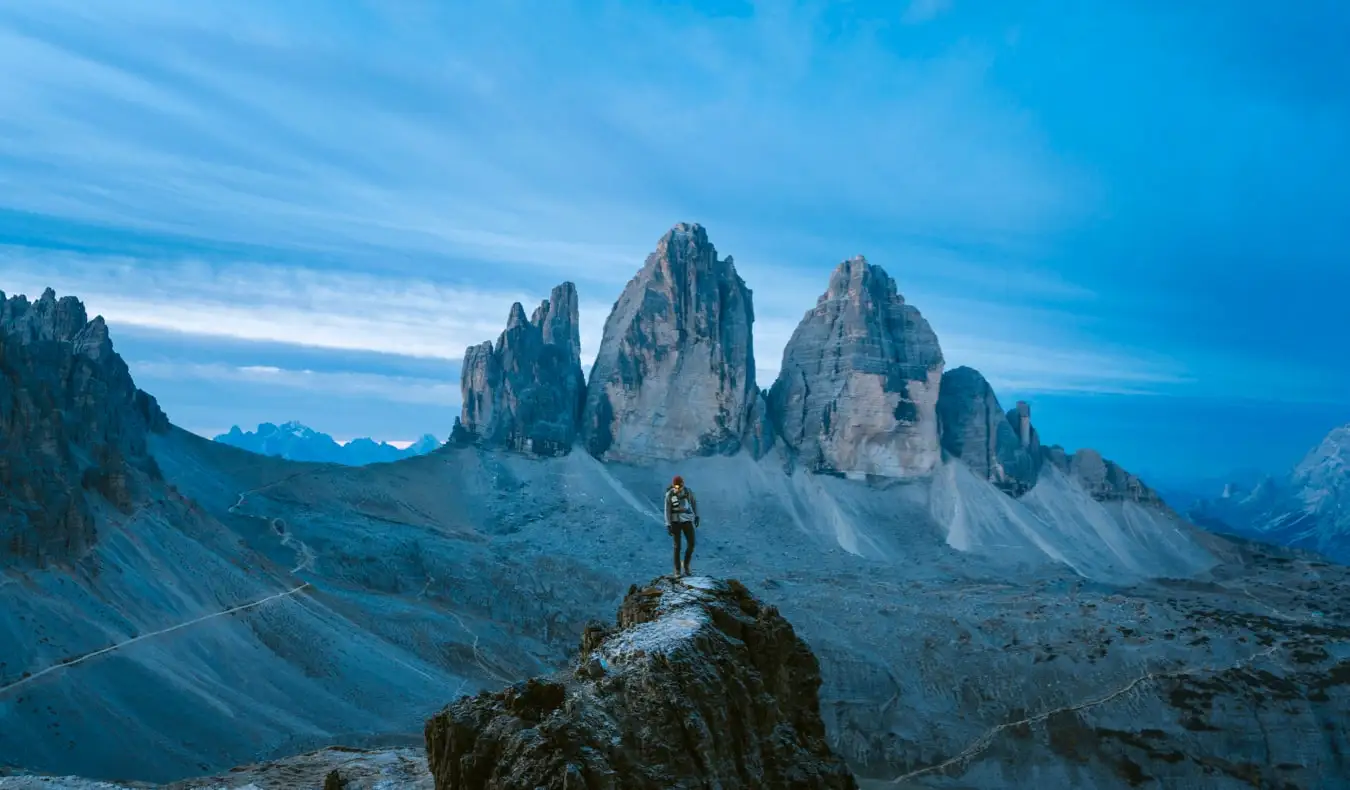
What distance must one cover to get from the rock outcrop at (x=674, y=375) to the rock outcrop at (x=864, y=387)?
335 inches

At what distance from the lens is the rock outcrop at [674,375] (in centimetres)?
11694

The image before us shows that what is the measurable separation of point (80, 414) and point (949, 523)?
292ft

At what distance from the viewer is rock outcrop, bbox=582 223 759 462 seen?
11694 centimetres

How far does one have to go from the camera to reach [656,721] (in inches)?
444

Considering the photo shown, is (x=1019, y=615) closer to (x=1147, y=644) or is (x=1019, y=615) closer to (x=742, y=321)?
(x=1147, y=644)

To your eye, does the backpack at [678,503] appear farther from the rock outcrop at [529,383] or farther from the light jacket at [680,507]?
the rock outcrop at [529,383]

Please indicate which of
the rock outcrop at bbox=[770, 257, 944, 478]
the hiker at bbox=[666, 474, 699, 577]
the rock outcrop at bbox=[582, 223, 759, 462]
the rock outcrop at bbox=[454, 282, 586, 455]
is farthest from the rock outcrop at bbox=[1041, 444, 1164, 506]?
the hiker at bbox=[666, 474, 699, 577]

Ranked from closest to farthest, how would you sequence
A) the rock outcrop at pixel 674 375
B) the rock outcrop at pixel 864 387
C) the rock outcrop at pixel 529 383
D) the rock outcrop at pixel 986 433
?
the rock outcrop at pixel 529 383 < the rock outcrop at pixel 674 375 < the rock outcrop at pixel 864 387 < the rock outcrop at pixel 986 433

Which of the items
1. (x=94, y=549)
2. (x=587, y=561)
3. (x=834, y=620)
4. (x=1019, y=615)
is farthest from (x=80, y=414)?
(x=1019, y=615)

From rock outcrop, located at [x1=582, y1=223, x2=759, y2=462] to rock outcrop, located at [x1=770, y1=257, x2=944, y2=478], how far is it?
8.51m

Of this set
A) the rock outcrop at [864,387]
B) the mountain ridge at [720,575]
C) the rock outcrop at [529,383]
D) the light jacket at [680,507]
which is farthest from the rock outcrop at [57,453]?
the rock outcrop at [864,387]

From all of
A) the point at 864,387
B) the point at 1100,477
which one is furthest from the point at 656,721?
the point at 1100,477

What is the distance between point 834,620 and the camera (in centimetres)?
7712

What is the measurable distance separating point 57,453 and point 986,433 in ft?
348
